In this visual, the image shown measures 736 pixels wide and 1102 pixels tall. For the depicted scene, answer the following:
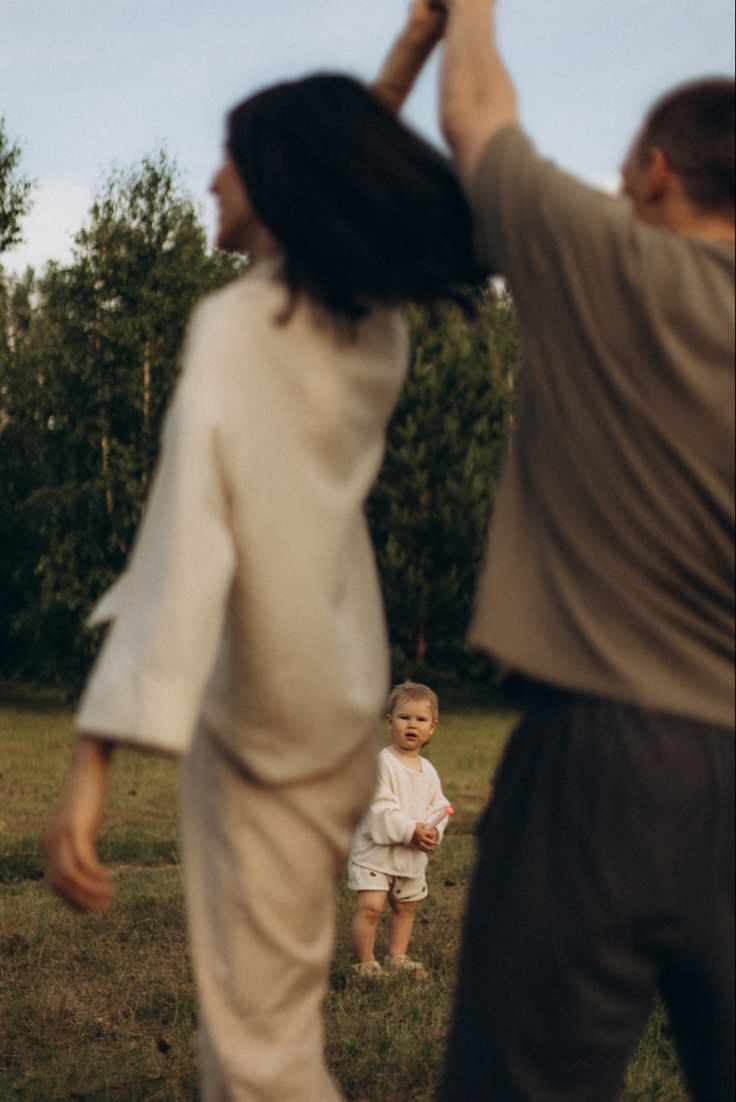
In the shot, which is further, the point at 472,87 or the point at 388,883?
the point at 388,883

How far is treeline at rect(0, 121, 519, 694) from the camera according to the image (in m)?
31.4

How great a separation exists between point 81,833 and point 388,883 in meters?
4.47

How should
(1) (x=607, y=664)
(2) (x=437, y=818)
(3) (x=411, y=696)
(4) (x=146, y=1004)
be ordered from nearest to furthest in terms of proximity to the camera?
(1) (x=607, y=664) < (4) (x=146, y=1004) < (2) (x=437, y=818) < (3) (x=411, y=696)

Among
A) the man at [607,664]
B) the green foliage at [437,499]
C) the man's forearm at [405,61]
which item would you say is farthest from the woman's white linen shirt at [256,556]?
the green foliage at [437,499]

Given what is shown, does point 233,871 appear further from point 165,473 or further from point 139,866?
point 139,866

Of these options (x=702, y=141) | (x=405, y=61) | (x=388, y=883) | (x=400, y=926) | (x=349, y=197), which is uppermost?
(x=405, y=61)

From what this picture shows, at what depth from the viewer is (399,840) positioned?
20.6 ft

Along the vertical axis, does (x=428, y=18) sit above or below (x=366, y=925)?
above

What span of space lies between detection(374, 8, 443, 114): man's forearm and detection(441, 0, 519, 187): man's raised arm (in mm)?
A: 130

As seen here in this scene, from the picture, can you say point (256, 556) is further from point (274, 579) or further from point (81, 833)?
point (81, 833)

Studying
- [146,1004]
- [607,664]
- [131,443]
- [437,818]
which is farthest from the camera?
[131,443]

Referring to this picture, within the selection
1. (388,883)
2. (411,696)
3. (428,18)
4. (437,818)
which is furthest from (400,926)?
(428,18)

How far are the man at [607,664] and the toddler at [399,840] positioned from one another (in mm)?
4110

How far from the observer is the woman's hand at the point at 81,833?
1949 millimetres
